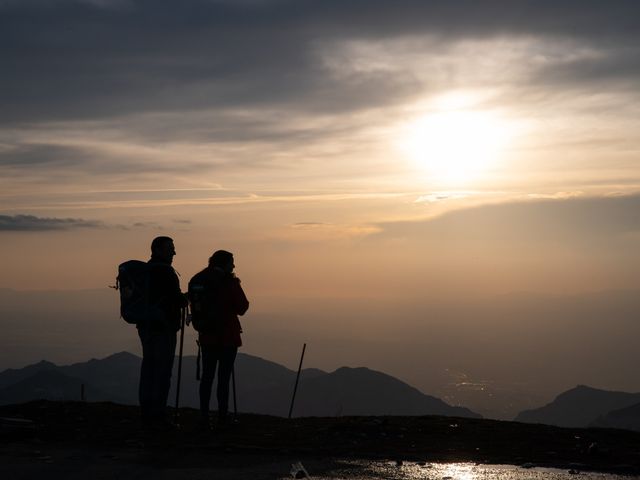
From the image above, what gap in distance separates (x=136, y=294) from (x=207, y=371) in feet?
5.48

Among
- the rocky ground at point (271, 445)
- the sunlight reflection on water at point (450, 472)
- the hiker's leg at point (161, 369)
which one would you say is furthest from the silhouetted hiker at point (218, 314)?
the sunlight reflection on water at point (450, 472)

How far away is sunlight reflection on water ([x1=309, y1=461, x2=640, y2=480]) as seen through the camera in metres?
9.77

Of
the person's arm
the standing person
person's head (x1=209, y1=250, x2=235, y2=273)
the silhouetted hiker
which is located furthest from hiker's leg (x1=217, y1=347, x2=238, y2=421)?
person's head (x1=209, y1=250, x2=235, y2=273)

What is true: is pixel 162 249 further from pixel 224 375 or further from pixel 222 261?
pixel 224 375

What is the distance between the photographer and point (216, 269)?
45.9 feet

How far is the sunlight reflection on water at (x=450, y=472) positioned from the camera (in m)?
9.77

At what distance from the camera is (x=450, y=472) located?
10102mm

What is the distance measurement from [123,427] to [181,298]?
6.91 ft

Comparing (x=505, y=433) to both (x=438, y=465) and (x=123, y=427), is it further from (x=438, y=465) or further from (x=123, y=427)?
(x=123, y=427)

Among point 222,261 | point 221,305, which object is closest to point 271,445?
point 221,305

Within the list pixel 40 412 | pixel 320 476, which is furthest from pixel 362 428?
pixel 40 412

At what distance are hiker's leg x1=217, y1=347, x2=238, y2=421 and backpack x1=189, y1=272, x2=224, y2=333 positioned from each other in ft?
1.30

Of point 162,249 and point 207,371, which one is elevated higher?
point 162,249

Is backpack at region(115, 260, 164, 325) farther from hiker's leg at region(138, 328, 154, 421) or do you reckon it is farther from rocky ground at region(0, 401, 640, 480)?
rocky ground at region(0, 401, 640, 480)
